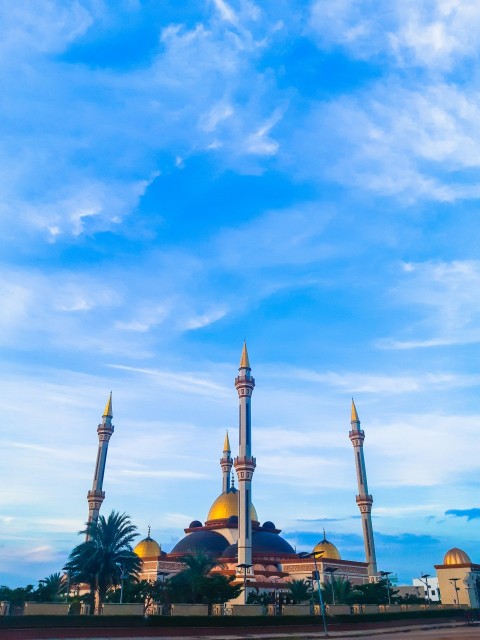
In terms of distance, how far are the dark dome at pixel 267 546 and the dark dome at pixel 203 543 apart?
3.43 m

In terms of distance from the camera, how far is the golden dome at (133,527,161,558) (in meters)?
72.1

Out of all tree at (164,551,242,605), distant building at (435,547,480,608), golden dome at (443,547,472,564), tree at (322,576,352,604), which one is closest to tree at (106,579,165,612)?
tree at (164,551,242,605)

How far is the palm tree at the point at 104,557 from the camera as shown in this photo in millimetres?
37781

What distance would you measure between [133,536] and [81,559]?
3774 millimetres

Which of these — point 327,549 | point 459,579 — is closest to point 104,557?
point 327,549

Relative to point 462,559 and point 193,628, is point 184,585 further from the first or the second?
point 462,559

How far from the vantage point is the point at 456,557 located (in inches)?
2899

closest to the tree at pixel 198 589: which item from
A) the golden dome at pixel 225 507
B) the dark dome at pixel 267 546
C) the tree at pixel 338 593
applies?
the tree at pixel 338 593

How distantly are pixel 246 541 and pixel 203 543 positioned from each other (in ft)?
57.1

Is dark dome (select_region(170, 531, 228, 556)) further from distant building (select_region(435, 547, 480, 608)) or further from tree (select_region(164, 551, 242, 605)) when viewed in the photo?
tree (select_region(164, 551, 242, 605))

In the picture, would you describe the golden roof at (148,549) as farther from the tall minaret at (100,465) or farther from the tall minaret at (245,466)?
the tall minaret at (245,466)

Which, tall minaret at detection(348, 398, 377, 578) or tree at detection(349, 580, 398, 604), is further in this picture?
tall minaret at detection(348, 398, 377, 578)

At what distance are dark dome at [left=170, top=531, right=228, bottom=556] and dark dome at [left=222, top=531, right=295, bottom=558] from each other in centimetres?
343

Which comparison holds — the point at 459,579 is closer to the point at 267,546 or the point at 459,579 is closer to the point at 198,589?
the point at 267,546
